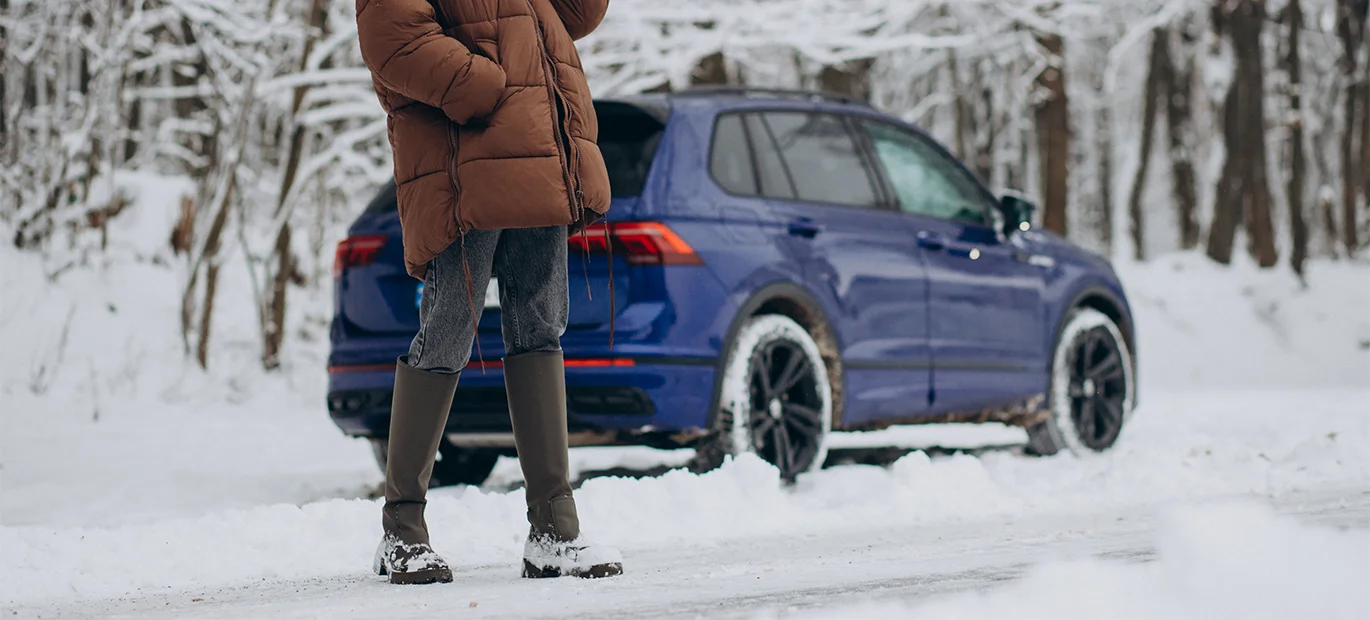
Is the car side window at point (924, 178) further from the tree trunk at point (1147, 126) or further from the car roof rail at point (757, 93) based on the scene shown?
the tree trunk at point (1147, 126)

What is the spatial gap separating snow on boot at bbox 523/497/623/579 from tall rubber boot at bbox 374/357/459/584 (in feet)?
0.76

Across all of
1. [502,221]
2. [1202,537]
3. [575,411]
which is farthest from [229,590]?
[1202,537]

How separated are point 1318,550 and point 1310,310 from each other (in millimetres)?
13699

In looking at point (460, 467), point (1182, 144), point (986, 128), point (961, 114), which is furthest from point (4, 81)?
point (1182, 144)

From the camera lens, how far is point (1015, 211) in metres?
7.67

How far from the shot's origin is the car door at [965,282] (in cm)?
723

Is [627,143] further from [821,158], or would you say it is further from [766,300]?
[821,158]

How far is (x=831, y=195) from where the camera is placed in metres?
6.85

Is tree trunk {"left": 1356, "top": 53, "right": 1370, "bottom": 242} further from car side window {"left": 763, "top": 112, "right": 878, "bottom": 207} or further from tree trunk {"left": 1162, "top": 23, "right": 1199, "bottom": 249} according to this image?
car side window {"left": 763, "top": 112, "right": 878, "bottom": 207}

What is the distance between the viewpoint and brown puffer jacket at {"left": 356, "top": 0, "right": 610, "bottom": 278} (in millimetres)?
3873

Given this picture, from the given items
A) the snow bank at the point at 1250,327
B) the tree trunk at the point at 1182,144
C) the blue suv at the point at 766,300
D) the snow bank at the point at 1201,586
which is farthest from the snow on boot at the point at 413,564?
the tree trunk at the point at 1182,144

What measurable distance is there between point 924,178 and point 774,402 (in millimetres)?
1731

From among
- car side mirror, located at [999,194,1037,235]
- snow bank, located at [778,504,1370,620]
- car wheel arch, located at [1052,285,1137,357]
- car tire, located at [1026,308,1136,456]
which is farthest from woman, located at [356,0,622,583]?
car wheel arch, located at [1052,285,1137,357]

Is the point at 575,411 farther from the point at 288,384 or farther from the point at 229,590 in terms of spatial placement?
the point at 288,384
